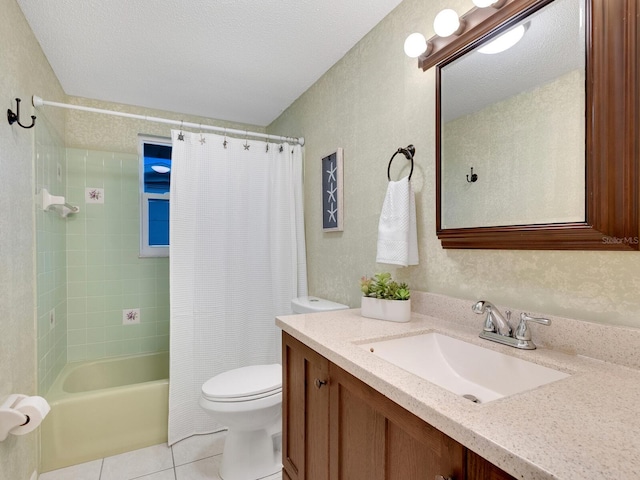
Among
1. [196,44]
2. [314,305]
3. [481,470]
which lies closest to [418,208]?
[314,305]

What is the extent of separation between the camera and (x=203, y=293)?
209 centimetres

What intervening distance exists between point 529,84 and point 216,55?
66.2 inches

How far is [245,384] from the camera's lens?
171cm

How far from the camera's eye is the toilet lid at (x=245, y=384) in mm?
1616

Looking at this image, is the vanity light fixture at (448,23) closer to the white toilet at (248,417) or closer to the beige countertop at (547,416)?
the beige countertop at (547,416)

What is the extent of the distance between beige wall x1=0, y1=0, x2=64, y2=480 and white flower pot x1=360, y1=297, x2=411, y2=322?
1.51 m

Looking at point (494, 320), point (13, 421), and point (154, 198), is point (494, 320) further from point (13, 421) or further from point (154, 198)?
point (154, 198)

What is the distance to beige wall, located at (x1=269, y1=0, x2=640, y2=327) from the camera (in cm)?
89

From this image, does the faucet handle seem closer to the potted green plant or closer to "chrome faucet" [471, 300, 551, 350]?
"chrome faucet" [471, 300, 551, 350]

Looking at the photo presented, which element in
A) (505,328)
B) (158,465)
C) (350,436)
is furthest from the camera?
(158,465)

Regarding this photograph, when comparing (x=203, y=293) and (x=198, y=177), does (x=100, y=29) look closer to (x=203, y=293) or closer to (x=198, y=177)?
(x=198, y=177)

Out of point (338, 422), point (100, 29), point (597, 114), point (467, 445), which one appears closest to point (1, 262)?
point (100, 29)

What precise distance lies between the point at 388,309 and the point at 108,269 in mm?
2341

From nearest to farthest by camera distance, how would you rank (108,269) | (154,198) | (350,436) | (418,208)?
(350,436) < (418,208) < (108,269) < (154,198)
